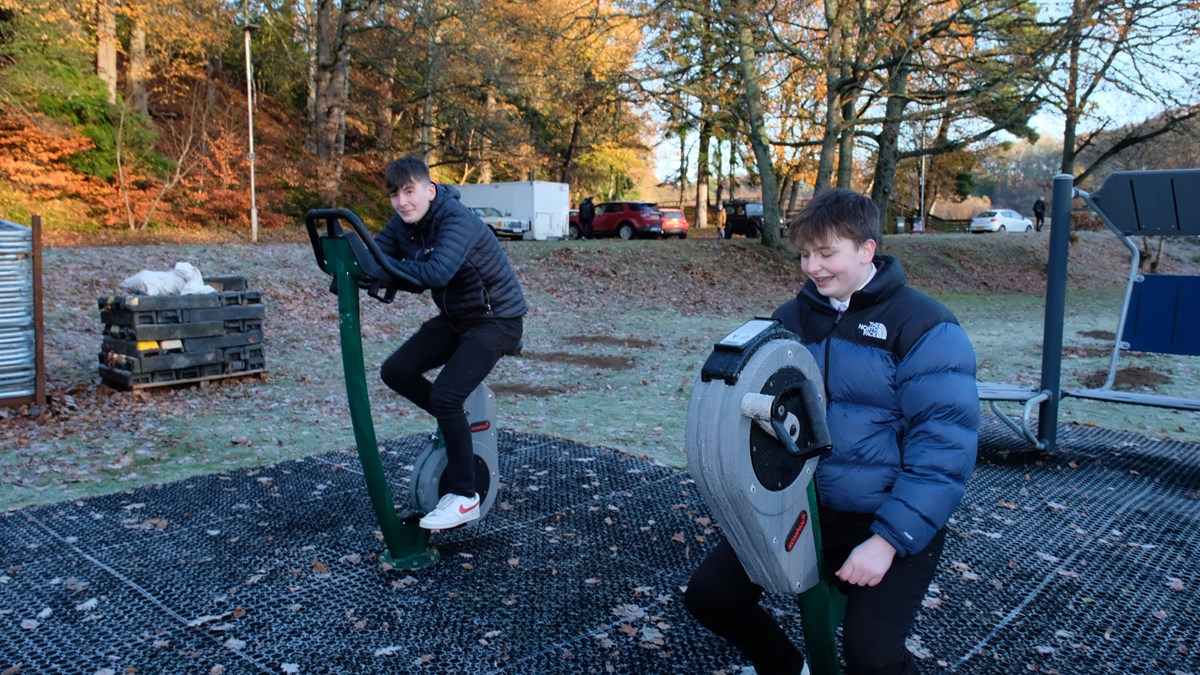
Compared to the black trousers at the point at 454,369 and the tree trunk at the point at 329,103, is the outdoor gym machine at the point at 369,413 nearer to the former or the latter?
the black trousers at the point at 454,369

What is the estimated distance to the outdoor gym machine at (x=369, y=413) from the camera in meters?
3.37

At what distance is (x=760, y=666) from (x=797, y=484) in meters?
0.81

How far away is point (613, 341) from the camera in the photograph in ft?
41.7

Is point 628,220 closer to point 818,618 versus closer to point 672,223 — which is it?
point 672,223

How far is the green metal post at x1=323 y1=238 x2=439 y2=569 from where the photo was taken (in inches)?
136

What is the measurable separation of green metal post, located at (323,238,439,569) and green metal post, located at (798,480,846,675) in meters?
1.96

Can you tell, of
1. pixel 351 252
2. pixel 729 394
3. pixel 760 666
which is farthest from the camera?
pixel 351 252

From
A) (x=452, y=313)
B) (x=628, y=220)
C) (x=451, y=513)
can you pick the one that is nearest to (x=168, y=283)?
(x=452, y=313)

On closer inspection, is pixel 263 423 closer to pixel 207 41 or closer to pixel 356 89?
pixel 207 41

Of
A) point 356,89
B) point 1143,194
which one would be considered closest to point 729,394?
point 1143,194

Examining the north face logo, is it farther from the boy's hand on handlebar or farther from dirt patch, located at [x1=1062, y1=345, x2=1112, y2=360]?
dirt patch, located at [x1=1062, y1=345, x2=1112, y2=360]

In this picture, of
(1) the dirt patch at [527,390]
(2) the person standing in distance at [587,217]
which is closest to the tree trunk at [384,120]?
(2) the person standing in distance at [587,217]

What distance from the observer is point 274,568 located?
150 inches

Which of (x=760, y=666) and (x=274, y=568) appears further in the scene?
(x=274, y=568)
